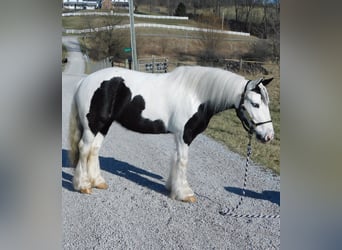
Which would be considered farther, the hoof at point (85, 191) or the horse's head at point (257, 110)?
the hoof at point (85, 191)

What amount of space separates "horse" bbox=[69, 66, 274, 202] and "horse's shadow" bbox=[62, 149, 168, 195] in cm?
5

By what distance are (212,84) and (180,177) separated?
521mm

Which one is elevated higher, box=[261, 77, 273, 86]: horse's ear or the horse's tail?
box=[261, 77, 273, 86]: horse's ear

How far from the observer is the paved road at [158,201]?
7.97 ft

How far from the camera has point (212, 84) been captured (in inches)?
94.5

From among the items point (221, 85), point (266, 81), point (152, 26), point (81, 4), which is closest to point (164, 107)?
point (221, 85)

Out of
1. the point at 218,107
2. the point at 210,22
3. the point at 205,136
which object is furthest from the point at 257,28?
the point at 205,136

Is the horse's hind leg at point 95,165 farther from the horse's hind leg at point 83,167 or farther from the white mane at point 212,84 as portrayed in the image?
the white mane at point 212,84

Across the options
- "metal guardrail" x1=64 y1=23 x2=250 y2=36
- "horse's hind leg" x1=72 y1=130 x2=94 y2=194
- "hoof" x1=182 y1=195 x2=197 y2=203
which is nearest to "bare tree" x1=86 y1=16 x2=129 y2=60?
"metal guardrail" x1=64 y1=23 x2=250 y2=36

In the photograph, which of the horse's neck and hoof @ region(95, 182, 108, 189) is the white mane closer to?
the horse's neck

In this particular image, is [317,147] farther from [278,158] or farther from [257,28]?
[257,28]

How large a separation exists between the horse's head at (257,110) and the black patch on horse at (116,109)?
439 millimetres

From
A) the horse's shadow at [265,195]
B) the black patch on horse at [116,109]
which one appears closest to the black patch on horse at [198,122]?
the black patch on horse at [116,109]

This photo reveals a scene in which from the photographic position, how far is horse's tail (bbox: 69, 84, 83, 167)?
2.46 m
